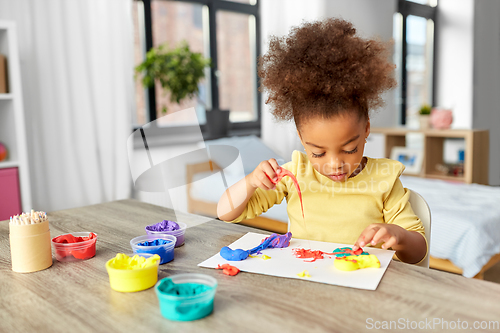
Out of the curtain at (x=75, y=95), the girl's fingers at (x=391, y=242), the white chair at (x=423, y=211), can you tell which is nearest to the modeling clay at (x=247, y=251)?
the girl's fingers at (x=391, y=242)

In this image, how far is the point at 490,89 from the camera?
4484 mm

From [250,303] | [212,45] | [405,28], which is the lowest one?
[250,303]

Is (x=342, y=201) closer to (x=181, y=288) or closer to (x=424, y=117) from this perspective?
(x=181, y=288)

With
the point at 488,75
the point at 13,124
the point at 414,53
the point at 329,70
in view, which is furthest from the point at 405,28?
the point at 329,70

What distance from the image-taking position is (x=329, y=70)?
892 millimetres

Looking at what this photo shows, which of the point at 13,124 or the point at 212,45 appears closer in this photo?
the point at 13,124

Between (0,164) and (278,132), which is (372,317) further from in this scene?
(278,132)

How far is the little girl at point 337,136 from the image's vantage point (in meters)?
0.89

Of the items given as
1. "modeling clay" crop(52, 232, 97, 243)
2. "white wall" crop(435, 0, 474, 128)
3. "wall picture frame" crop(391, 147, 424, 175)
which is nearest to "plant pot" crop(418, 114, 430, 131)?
"wall picture frame" crop(391, 147, 424, 175)

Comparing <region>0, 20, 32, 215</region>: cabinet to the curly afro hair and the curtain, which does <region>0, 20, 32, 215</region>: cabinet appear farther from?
the curly afro hair

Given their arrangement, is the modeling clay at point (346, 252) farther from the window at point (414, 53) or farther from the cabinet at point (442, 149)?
the window at point (414, 53)

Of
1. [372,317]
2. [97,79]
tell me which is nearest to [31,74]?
[97,79]

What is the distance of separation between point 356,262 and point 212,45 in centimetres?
309

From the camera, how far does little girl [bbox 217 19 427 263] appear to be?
2.93ft
